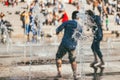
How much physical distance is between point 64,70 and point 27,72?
1046 mm

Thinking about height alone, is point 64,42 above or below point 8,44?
above

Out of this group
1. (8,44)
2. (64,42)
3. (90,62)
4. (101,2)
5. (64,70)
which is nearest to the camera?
(64,42)

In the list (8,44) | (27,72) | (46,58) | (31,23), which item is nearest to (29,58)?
(46,58)

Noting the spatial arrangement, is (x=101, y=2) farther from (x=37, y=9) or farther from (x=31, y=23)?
(x=31, y=23)

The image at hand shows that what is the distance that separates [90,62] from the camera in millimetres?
14750

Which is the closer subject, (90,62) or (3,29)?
(90,62)

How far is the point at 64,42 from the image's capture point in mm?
11367

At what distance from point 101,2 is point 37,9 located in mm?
4890

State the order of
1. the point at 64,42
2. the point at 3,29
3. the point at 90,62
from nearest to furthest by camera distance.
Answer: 1. the point at 64,42
2. the point at 90,62
3. the point at 3,29

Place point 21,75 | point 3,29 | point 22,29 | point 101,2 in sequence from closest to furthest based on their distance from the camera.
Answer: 1. point 21,75
2. point 3,29
3. point 22,29
4. point 101,2

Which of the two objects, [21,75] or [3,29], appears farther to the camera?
[3,29]

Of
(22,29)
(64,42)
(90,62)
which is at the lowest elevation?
(22,29)

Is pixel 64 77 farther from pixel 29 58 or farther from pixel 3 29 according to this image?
pixel 3 29

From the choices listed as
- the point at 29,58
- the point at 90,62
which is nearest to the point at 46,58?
the point at 29,58
